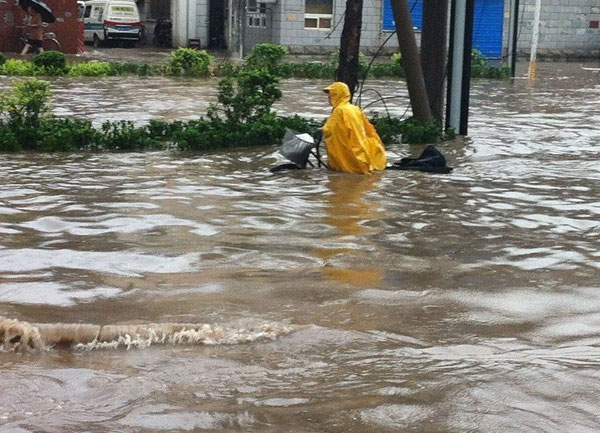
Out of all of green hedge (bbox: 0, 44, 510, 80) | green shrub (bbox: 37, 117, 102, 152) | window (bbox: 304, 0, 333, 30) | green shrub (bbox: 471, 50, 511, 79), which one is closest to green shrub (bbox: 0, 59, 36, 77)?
green hedge (bbox: 0, 44, 510, 80)

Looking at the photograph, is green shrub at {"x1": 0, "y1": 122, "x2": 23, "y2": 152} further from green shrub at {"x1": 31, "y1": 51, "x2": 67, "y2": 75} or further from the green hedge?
green shrub at {"x1": 31, "y1": 51, "x2": 67, "y2": 75}

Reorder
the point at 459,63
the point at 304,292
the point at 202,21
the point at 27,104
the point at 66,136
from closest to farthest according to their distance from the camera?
the point at 304,292
the point at 66,136
the point at 27,104
the point at 459,63
the point at 202,21

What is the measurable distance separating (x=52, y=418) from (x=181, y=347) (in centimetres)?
A: 123

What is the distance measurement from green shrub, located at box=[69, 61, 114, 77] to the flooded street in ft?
42.2

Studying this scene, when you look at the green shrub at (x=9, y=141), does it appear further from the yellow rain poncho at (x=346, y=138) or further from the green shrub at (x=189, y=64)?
the green shrub at (x=189, y=64)

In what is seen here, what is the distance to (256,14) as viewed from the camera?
39.4 m

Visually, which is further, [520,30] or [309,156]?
[520,30]

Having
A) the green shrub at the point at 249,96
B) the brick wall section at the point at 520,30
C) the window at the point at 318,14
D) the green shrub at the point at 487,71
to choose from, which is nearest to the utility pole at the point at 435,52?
the green shrub at the point at 249,96

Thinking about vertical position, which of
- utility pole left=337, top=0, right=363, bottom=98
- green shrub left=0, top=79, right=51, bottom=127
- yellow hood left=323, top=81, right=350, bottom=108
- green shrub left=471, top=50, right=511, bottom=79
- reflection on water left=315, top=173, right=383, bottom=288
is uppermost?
utility pole left=337, top=0, right=363, bottom=98

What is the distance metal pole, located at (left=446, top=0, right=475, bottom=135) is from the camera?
15.9 meters

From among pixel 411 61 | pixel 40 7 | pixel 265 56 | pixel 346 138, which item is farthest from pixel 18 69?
pixel 346 138

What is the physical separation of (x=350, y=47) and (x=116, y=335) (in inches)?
408

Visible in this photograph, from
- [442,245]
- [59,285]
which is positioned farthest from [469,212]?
[59,285]

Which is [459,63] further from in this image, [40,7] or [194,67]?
[40,7]
